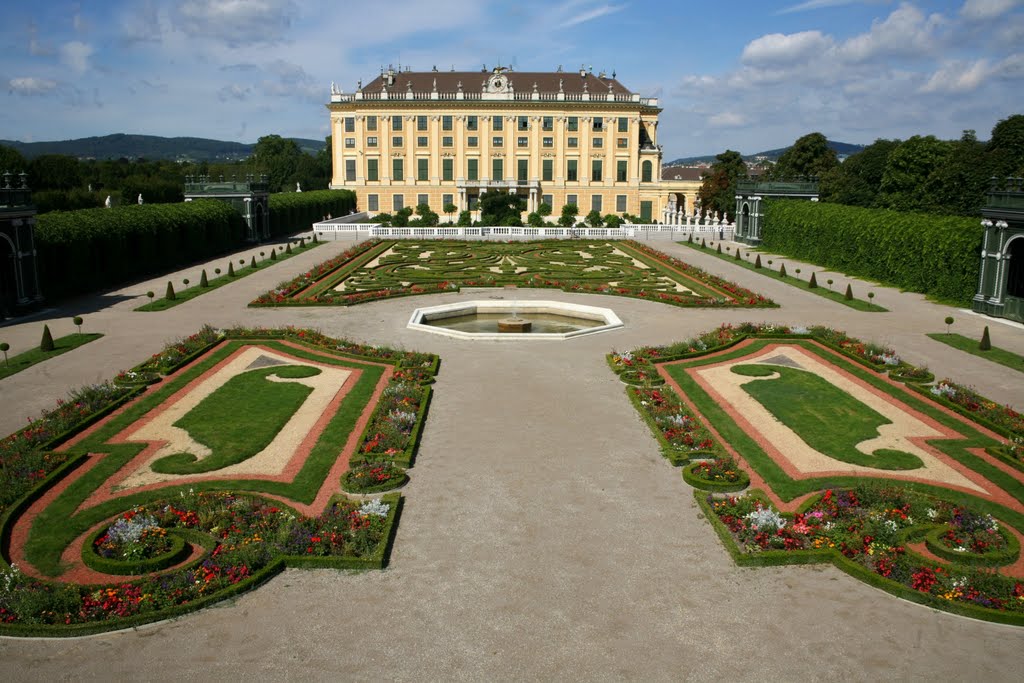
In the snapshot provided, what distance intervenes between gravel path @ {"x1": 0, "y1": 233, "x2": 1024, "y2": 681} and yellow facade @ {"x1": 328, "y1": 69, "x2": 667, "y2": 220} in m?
84.2

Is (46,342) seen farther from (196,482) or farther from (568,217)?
(568,217)

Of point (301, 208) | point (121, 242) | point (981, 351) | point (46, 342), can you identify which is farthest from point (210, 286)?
point (981, 351)

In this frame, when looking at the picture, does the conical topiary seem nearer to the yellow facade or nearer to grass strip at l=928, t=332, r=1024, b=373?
grass strip at l=928, t=332, r=1024, b=373

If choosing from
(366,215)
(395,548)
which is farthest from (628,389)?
(366,215)

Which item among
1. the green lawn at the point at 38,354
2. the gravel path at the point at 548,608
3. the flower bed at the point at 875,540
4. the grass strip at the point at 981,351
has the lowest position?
the gravel path at the point at 548,608

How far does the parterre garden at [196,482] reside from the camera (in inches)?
519

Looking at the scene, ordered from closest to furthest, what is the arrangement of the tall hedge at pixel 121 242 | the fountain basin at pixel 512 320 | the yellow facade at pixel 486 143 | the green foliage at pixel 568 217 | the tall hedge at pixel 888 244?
the fountain basin at pixel 512 320 < the tall hedge at pixel 121 242 < the tall hedge at pixel 888 244 < the green foliage at pixel 568 217 < the yellow facade at pixel 486 143

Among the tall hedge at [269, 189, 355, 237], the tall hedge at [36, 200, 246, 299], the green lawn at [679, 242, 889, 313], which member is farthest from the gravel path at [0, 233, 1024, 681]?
the tall hedge at [269, 189, 355, 237]

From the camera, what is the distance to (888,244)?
46562mm

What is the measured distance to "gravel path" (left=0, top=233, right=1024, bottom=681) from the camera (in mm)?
11352

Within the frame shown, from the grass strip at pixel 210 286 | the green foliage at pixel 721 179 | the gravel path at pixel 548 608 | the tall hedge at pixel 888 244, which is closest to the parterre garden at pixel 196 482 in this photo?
the gravel path at pixel 548 608

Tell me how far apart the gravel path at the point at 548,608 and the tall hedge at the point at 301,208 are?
5327 centimetres

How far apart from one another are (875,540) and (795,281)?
34.5 meters

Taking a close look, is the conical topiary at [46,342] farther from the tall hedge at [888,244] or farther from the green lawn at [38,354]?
the tall hedge at [888,244]
